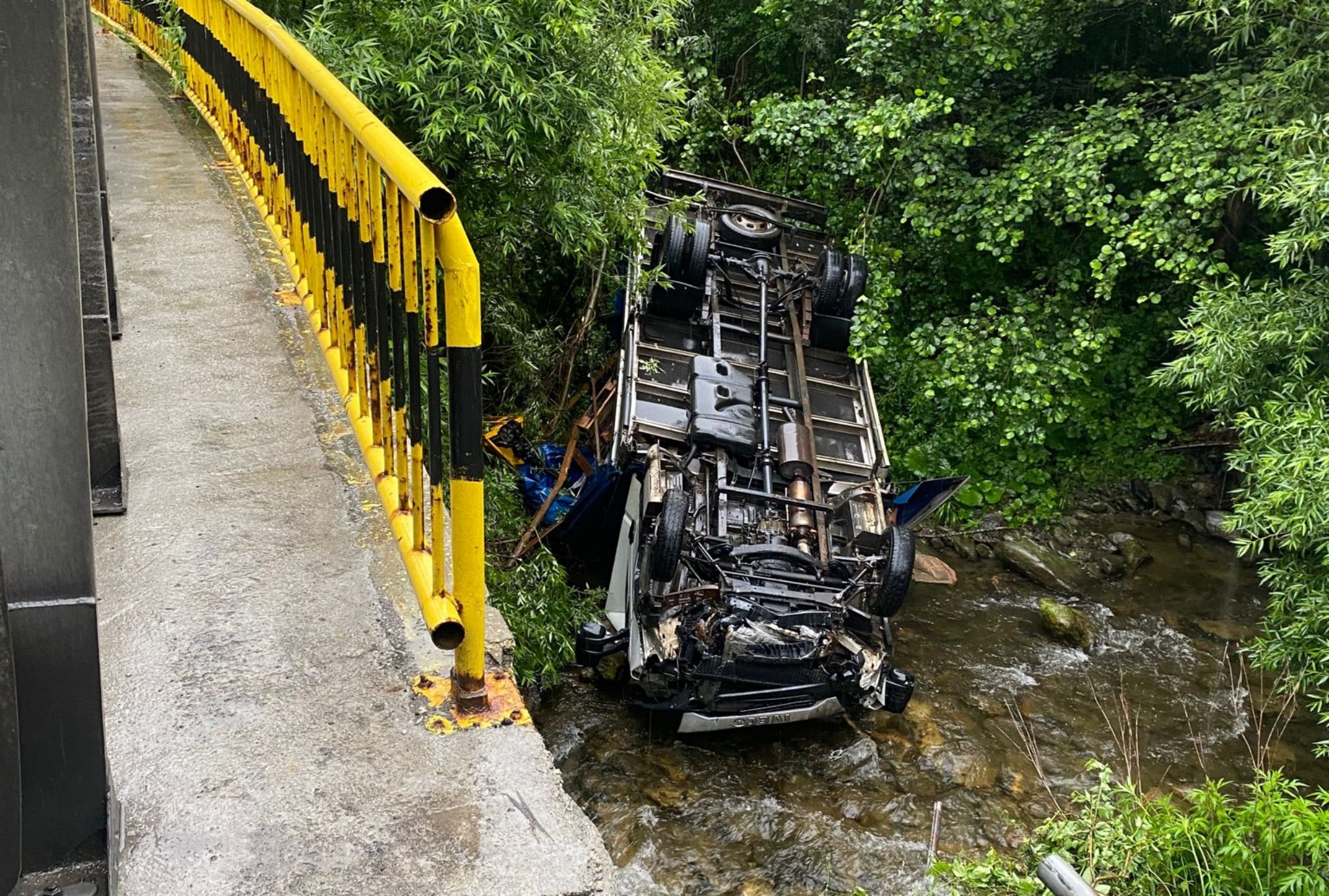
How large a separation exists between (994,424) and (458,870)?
9151mm

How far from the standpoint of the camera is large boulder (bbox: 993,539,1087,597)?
9664mm

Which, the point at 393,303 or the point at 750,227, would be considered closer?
the point at 393,303

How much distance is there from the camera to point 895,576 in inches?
282

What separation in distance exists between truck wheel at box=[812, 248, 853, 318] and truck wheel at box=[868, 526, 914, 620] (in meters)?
3.16

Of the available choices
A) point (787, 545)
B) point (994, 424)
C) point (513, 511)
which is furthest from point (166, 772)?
point (994, 424)

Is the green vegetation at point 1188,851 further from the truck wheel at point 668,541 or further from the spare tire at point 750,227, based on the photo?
the spare tire at point 750,227

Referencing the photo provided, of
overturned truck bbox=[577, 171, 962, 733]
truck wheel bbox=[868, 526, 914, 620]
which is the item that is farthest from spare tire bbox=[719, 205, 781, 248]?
truck wheel bbox=[868, 526, 914, 620]

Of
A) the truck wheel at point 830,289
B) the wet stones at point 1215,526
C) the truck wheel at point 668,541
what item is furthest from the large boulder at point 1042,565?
the truck wheel at point 668,541

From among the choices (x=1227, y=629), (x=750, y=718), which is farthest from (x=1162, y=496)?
(x=750, y=718)

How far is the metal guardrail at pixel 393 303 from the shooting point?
2.08m

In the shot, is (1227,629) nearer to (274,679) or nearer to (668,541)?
(668,541)

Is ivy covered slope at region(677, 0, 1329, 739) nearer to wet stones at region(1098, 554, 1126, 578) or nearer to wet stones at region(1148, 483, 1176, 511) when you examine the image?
wet stones at region(1148, 483, 1176, 511)

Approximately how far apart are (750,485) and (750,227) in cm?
342

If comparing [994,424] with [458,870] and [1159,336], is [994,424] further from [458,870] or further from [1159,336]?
[458,870]
